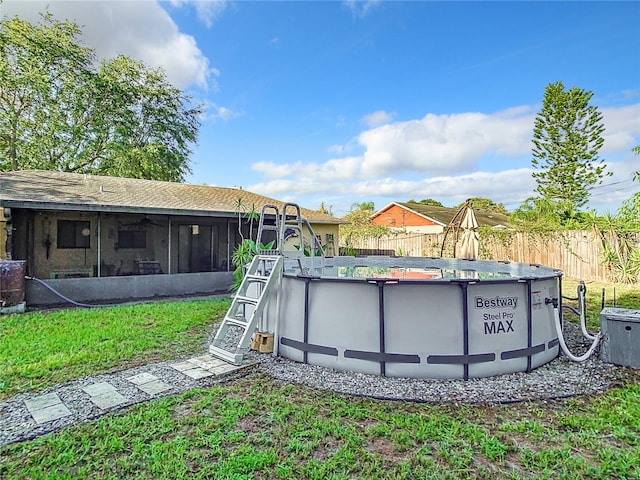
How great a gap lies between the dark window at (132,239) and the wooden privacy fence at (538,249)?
7.11 metres

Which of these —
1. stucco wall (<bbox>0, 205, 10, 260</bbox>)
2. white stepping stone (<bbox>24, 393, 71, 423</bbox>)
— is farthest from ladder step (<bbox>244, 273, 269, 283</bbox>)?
stucco wall (<bbox>0, 205, 10, 260</bbox>)

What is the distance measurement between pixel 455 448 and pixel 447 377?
4.59 ft

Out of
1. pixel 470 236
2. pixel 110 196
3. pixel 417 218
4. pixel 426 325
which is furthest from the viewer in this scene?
pixel 417 218

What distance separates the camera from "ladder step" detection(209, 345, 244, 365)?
14.0 feet

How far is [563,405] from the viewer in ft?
10.8

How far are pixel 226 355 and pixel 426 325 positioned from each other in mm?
2310

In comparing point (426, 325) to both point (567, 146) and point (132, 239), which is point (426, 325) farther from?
point (567, 146)

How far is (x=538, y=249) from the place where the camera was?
13703mm

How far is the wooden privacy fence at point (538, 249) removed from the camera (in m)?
12.2

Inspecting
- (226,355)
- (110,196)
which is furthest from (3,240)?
(226,355)

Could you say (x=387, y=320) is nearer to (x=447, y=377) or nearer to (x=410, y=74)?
(x=447, y=377)

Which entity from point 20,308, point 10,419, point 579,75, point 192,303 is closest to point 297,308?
point 10,419

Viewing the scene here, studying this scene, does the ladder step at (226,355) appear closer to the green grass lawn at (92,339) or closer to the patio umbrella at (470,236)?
the green grass lawn at (92,339)

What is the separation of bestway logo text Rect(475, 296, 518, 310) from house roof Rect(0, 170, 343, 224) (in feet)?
25.1
